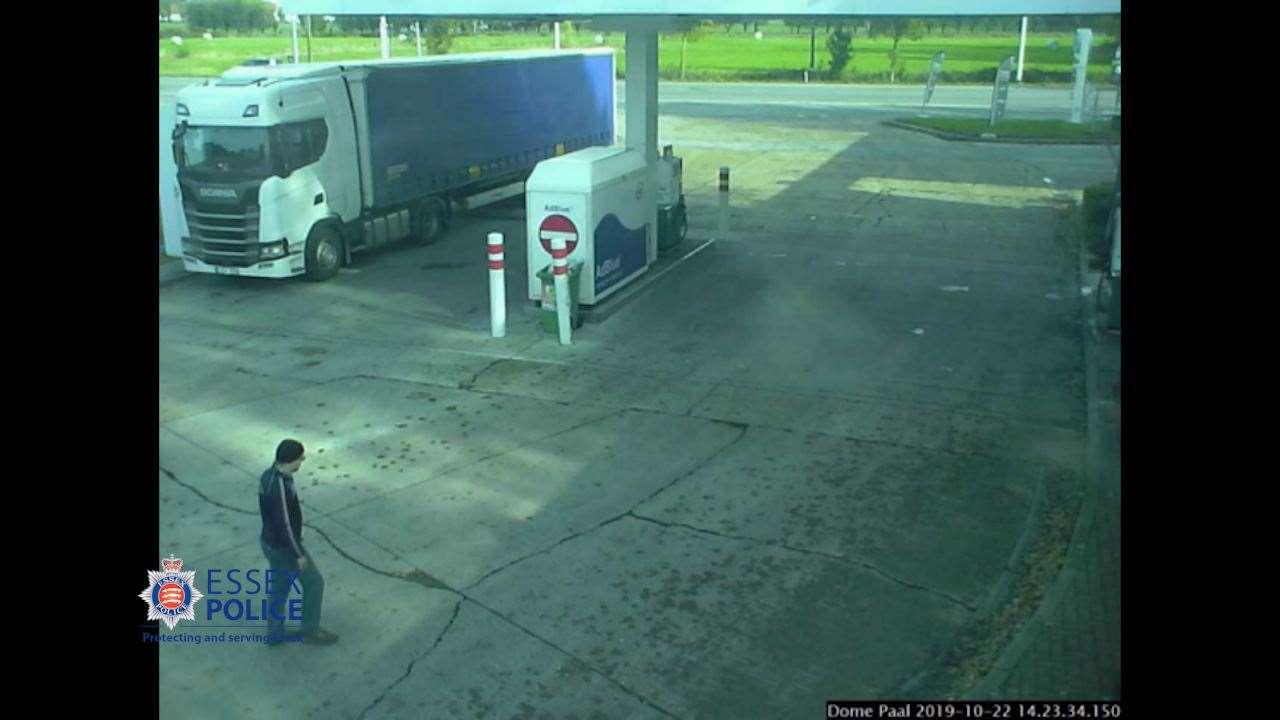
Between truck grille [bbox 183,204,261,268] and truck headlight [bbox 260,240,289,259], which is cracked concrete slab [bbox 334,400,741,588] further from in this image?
truck grille [bbox 183,204,261,268]

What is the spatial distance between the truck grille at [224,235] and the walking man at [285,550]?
427 inches

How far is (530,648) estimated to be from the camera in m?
7.57

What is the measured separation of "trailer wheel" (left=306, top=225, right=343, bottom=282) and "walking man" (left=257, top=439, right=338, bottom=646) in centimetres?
1137

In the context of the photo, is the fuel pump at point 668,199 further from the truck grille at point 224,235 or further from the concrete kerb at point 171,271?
the concrete kerb at point 171,271

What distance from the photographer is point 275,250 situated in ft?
57.5

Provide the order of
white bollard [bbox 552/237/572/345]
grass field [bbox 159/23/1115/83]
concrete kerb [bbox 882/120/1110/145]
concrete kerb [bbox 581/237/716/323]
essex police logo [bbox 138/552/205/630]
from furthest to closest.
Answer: grass field [bbox 159/23/1115/83] → concrete kerb [bbox 882/120/1110/145] → concrete kerb [bbox 581/237/716/323] → white bollard [bbox 552/237/572/345] → essex police logo [bbox 138/552/205/630]

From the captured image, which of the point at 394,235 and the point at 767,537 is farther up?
the point at 394,235

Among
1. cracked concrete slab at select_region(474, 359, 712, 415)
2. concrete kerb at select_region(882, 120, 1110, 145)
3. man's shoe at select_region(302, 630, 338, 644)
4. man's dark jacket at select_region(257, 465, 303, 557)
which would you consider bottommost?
Answer: man's shoe at select_region(302, 630, 338, 644)

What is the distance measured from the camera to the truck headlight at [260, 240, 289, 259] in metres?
17.5

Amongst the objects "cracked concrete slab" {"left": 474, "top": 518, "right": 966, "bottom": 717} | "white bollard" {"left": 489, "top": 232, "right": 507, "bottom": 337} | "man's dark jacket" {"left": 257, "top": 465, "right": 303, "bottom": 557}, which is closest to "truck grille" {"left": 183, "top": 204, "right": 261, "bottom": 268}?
"white bollard" {"left": 489, "top": 232, "right": 507, "bottom": 337}
